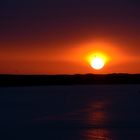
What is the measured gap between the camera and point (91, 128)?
1496 centimetres

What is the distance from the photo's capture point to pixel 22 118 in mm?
17531

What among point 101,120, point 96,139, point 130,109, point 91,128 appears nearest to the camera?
point 96,139

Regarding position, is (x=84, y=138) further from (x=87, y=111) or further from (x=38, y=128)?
(x=87, y=111)

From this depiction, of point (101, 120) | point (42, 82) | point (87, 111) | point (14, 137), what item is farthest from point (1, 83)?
point (14, 137)

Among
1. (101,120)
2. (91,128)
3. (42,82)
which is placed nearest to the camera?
(91,128)

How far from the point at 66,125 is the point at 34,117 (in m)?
2.33

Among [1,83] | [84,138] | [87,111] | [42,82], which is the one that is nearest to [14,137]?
[84,138]

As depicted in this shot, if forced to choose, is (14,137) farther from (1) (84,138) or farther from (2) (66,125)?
(2) (66,125)

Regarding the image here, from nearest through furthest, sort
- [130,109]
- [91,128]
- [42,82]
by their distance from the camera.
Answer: [91,128]
[130,109]
[42,82]

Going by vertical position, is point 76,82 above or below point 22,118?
above

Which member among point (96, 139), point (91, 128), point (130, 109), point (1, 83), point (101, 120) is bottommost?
point (96, 139)

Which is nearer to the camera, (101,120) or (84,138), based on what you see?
(84,138)

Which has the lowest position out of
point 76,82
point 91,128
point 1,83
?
point 91,128

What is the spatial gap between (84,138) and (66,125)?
7.95 feet
